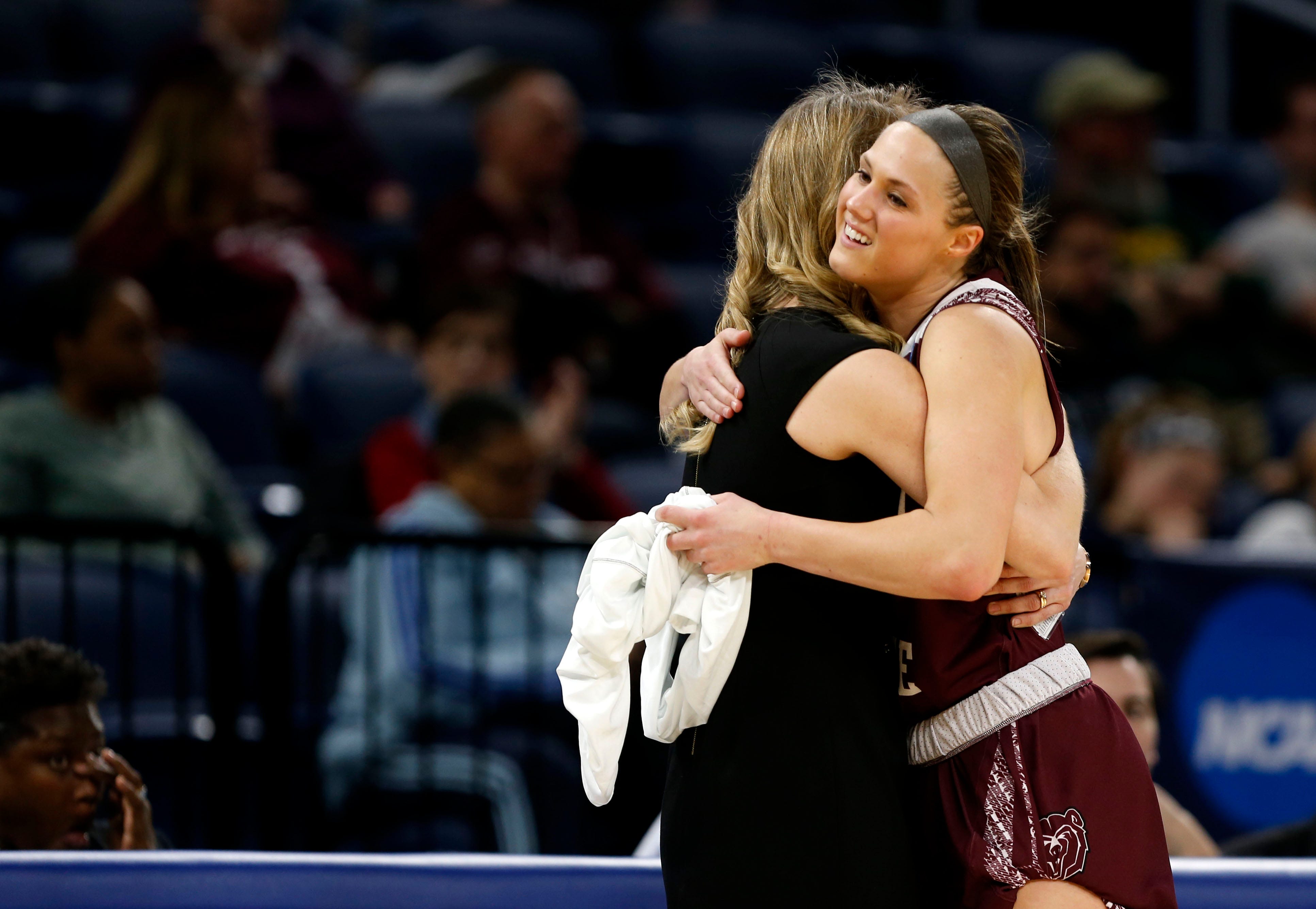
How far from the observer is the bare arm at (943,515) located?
178 centimetres

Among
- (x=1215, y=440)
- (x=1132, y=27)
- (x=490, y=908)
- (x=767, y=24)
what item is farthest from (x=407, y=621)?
(x=1132, y=27)

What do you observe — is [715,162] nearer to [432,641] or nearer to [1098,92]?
[1098,92]

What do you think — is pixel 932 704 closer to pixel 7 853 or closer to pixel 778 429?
pixel 778 429

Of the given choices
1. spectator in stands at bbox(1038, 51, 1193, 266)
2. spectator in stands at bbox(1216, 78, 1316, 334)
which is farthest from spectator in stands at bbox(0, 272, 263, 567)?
spectator in stands at bbox(1216, 78, 1316, 334)

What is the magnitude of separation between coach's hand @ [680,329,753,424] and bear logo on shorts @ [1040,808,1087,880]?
593 mm

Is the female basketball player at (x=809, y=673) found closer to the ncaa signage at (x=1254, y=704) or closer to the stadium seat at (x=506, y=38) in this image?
the ncaa signage at (x=1254, y=704)

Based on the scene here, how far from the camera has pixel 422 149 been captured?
20.5ft

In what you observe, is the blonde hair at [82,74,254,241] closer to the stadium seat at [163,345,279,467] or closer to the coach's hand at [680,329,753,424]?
the stadium seat at [163,345,279,467]

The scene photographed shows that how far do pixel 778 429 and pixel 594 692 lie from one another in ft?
1.25

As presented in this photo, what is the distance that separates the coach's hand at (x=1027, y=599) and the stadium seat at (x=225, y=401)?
3218mm

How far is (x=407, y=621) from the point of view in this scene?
376 centimetres

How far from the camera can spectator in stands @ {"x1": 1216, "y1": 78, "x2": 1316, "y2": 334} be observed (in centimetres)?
634

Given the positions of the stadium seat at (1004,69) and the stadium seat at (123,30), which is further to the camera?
the stadium seat at (1004,69)

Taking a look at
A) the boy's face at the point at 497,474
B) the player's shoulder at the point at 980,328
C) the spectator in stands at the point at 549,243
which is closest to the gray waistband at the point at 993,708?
the player's shoulder at the point at 980,328
